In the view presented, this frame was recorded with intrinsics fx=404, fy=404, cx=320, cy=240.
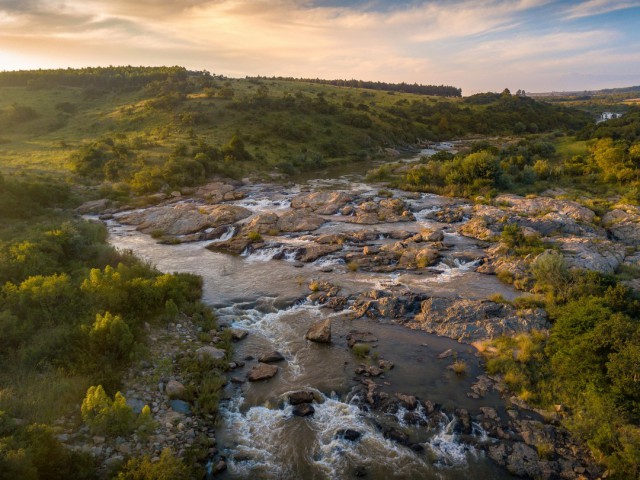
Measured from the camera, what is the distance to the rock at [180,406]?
546 inches

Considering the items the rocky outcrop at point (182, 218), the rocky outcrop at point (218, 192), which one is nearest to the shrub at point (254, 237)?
the rocky outcrop at point (182, 218)

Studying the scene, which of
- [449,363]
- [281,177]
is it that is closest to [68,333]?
Result: [449,363]

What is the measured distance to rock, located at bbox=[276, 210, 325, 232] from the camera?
35719 mm

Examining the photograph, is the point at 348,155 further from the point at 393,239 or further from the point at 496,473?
the point at 496,473

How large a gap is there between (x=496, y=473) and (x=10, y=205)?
38560 mm

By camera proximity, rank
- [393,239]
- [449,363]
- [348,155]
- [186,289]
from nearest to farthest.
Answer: [449,363] → [186,289] → [393,239] → [348,155]

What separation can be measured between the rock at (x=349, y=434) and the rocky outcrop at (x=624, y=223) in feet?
84.8

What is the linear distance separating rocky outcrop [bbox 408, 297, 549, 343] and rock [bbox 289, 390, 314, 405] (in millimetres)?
7482

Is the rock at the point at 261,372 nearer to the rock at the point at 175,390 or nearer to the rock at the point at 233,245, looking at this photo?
the rock at the point at 175,390

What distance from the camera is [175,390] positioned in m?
14.5

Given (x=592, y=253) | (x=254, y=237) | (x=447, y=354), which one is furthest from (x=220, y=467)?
(x=592, y=253)

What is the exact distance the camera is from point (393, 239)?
107 ft

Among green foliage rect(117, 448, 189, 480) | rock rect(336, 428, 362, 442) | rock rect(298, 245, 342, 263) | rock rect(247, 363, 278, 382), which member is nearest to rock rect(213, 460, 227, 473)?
green foliage rect(117, 448, 189, 480)

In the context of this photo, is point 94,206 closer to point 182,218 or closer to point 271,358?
point 182,218
